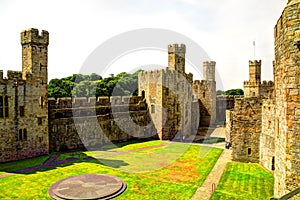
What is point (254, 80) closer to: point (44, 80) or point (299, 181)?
point (44, 80)

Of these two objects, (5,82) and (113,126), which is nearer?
(5,82)

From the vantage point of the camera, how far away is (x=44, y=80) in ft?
71.5

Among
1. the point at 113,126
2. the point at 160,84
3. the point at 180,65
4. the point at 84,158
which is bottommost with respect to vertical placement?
the point at 84,158

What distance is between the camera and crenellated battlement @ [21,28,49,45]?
20.8 m

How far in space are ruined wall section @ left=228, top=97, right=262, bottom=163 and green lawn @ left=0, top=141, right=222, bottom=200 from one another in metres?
2.55

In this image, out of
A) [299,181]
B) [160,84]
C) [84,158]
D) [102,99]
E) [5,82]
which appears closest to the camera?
[299,181]

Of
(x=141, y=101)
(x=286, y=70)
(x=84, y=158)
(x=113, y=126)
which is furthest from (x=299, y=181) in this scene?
(x=141, y=101)

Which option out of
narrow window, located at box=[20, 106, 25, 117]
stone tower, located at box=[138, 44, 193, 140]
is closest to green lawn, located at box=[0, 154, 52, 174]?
narrow window, located at box=[20, 106, 25, 117]

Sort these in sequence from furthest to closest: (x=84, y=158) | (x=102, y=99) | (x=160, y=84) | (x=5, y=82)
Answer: (x=160, y=84)
(x=102, y=99)
(x=84, y=158)
(x=5, y=82)

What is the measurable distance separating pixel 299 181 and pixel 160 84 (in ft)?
76.7

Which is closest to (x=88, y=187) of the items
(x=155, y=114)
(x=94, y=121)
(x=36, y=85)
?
(x=36, y=85)

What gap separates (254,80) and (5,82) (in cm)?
3681

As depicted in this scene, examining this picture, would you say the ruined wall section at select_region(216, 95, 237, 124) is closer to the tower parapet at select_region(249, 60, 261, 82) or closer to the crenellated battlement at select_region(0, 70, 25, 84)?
the tower parapet at select_region(249, 60, 261, 82)

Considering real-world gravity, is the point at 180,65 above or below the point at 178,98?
above
